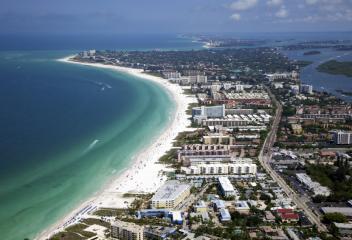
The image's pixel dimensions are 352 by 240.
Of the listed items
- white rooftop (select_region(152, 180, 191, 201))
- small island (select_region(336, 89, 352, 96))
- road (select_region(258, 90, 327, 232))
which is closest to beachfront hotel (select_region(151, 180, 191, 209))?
white rooftop (select_region(152, 180, 191, 201))

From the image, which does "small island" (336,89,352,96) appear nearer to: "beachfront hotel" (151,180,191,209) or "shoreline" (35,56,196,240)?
"shoreline" (35,56,196,240)

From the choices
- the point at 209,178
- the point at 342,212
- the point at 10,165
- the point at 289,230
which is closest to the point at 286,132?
the point at 209,178

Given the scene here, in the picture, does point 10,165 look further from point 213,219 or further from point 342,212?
point 342,212

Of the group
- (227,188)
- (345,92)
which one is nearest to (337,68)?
(345,92)

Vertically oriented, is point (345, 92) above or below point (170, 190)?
above

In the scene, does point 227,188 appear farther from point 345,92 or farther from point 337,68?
point 337,68
